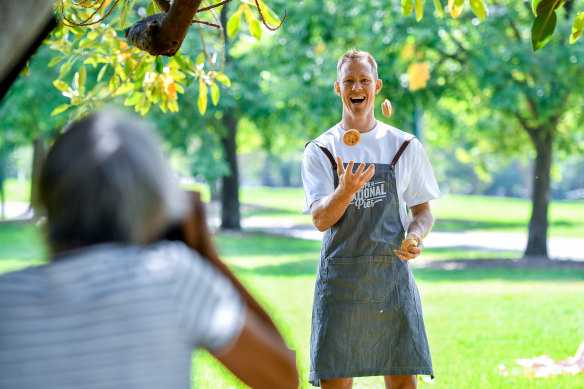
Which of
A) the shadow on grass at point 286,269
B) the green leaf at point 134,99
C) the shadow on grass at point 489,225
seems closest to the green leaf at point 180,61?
the green leaf at point 134,99

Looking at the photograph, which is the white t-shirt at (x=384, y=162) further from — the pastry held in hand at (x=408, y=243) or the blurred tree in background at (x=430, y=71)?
the blurred tree in background at (x=430, y=71)

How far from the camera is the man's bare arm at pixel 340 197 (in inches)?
123

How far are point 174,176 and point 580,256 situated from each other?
1763 centimetres

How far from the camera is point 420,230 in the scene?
341cm

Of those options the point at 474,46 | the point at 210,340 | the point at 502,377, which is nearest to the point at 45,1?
the point at 210,340

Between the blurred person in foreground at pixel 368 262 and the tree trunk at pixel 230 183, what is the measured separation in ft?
58.4

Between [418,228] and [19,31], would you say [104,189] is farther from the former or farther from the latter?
[418,228]

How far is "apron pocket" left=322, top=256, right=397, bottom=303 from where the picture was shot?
11.3 ft

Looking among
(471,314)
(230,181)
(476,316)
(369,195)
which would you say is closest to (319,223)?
(369,195)

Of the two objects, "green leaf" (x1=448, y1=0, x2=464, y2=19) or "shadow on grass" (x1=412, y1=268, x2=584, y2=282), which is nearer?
"green leaf" (x1=448, y1=0, x2=464, y2=19)

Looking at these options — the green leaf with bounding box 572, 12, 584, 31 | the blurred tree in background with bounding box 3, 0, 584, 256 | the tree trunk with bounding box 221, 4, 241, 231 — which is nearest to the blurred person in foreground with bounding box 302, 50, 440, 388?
the green leaf with bounding box 572, 12, 584, 31

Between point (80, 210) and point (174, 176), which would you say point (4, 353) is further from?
point (174, 176)

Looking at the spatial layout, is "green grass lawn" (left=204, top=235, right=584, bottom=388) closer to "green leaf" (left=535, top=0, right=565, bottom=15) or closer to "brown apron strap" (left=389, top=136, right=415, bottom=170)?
"brown apron strap" (left=389, top=136, right=415, bottom=170)

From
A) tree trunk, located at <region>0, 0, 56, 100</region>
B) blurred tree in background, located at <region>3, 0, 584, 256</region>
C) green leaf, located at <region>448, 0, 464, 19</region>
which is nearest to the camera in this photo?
tree trunk, located at <region>0, 0, 56, 100</region>
